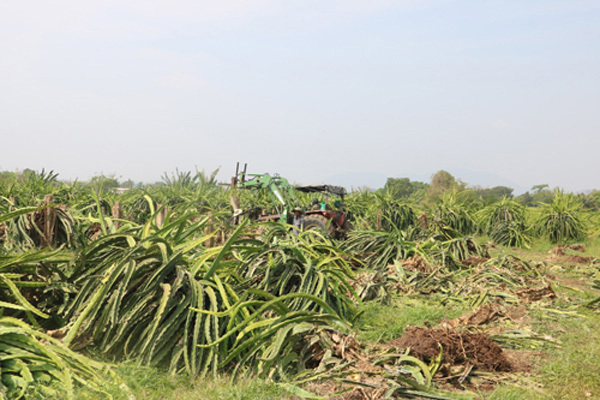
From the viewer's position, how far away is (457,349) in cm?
414

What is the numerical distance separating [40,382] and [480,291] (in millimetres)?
5482

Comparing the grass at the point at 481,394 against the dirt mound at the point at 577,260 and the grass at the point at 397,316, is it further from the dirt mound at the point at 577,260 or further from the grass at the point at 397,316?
the dirt mound at the point at 577,260

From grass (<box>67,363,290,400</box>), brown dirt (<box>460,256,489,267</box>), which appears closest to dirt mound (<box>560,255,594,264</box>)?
brown dirt (<box>460,256,489,267</box>)

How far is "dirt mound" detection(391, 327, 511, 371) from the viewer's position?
403 cm

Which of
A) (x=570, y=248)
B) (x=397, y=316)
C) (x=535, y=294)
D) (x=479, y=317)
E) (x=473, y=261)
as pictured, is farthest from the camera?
(x=570, y=248)

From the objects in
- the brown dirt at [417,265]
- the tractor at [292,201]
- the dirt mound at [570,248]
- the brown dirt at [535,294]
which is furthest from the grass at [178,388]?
the dirt mound at [570,248]

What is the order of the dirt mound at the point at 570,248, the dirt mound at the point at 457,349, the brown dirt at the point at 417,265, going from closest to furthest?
1. the dirt mound at the point at 457,349
2. the brown dirt at the point at 417,265
3. the dirt mound at the point at 570,248

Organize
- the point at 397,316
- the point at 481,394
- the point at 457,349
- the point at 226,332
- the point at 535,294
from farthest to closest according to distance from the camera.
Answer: the point at 535,294 < the point at 397,316 < the point at 457,349 < the point at 226,332 < the point at 481,394

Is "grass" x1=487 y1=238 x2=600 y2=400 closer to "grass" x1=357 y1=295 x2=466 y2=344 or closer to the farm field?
the farm field

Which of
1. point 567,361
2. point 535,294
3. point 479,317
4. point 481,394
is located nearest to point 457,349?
point 481,394

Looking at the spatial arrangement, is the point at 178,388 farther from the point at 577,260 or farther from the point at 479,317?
the point at 577,260

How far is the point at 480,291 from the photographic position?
6.69 metres

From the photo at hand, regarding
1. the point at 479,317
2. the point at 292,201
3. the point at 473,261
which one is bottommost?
the point at 479,317

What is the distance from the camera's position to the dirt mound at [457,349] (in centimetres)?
403
